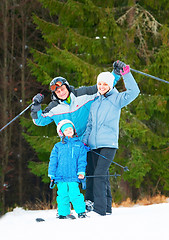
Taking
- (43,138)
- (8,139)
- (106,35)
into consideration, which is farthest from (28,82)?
(106,35)

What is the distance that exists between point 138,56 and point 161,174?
342 centimetres

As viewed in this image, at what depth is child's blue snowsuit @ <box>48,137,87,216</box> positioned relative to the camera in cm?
499

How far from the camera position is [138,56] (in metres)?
11.9

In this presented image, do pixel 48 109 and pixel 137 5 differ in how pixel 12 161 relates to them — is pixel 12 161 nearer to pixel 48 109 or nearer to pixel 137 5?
pixel 137 5

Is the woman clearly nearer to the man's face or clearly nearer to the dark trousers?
the dark trousers

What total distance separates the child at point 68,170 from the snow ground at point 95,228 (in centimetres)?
21

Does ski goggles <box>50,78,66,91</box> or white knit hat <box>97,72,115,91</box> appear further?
ski goggles <box>50,78,66,91</box>

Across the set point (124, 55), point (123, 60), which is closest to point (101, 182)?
point (123, 60)

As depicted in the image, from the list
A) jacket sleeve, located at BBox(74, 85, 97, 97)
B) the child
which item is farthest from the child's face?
jacket sleeve, located at BBox(74, 85, 97, 97)

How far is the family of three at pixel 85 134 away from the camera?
5016 mm

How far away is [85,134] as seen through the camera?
17.5 ft

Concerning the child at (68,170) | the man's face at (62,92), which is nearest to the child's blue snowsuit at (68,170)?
the child at (68,170)

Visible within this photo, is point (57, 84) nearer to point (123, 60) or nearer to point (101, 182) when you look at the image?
point (101, 182)

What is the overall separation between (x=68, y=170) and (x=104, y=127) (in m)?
0.66
